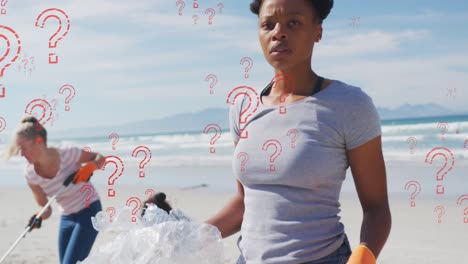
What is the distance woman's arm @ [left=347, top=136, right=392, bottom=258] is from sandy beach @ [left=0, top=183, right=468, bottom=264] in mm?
4072

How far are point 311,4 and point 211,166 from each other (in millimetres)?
13549

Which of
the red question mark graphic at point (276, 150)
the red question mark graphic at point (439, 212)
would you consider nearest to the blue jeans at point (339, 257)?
the red question mark graphic at point (276, 150)

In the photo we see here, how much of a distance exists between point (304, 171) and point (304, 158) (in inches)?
1.3

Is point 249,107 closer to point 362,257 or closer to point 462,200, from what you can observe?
point 362,257

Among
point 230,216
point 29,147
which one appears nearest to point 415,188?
point 29,147

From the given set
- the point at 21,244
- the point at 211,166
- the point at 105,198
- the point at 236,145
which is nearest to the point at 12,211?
the point at 105,198

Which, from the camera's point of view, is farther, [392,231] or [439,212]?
[439,212]

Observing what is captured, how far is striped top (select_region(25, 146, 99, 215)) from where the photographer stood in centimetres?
458

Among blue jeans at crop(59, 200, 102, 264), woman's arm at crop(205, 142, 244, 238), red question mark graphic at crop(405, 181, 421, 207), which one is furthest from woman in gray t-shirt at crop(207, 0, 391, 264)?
red question mark graphic at crop(405, 181, 421, 207)

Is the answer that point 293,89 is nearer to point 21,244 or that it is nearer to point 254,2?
point 254,2

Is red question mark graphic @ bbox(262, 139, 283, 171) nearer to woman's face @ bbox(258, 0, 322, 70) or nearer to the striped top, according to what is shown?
woman's face @ bbox(258, 0, 322, 70)

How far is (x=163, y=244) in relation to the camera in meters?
1.75

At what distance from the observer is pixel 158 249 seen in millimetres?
1737

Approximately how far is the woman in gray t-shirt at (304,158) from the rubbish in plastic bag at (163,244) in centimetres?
10
